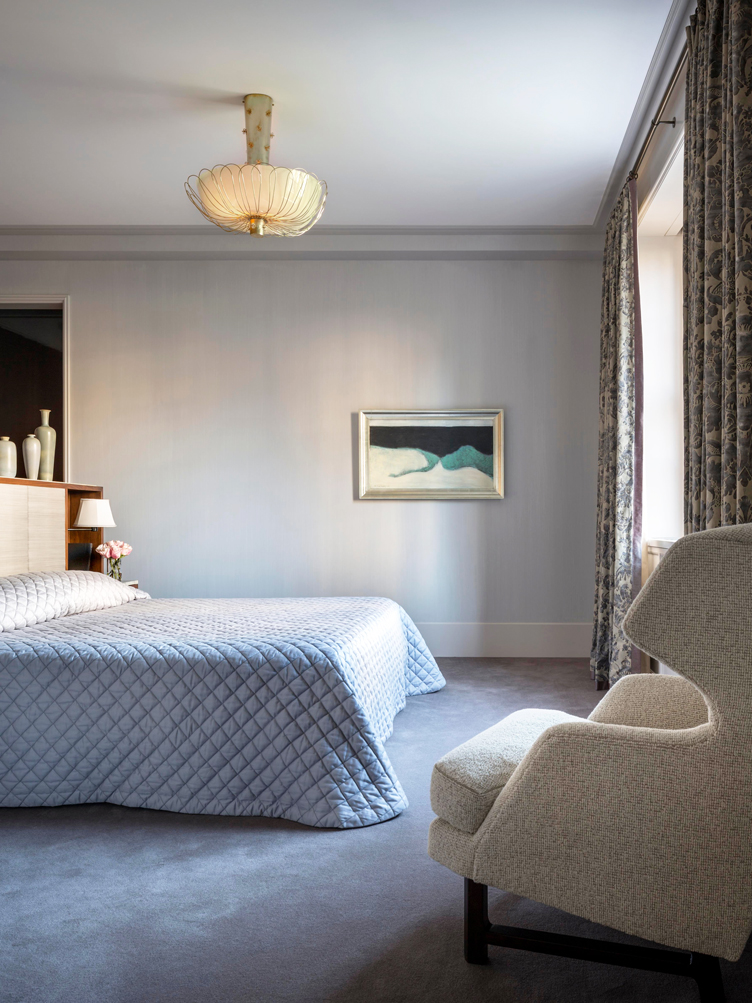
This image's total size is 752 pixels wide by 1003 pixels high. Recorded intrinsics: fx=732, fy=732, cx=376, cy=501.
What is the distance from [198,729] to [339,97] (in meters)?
2.76

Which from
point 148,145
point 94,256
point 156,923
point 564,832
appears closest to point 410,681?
point 156,923

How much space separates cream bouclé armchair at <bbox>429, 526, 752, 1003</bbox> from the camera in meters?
1.22

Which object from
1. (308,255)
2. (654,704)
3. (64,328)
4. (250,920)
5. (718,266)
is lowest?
(250,920)

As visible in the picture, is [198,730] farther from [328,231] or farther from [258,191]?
[328,231]

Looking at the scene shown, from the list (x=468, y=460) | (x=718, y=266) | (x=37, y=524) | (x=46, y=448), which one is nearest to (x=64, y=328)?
(x=46, y=448)

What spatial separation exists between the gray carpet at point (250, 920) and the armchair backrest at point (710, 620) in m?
0.38

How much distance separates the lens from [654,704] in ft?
5.59

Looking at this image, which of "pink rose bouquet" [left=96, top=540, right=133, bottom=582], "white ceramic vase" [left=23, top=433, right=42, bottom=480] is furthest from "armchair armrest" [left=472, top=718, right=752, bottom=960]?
"white ceramic vase" [left=23, top=433, right=42, bottom=480]

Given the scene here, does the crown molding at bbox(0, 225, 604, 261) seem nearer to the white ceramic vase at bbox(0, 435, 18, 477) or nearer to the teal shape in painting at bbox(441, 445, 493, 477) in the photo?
the teal shape in painting at bbox(441, 445, 493, 477)

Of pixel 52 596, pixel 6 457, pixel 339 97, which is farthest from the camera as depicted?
pixel 6 457

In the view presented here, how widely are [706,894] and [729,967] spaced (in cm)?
46

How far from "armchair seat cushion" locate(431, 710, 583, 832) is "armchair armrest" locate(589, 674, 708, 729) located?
234 millimetres

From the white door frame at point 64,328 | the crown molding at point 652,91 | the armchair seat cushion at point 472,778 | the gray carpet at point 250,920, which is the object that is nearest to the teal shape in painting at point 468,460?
the crown molding at point 652,91

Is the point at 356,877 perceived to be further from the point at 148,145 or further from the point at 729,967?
the point at 148,145
